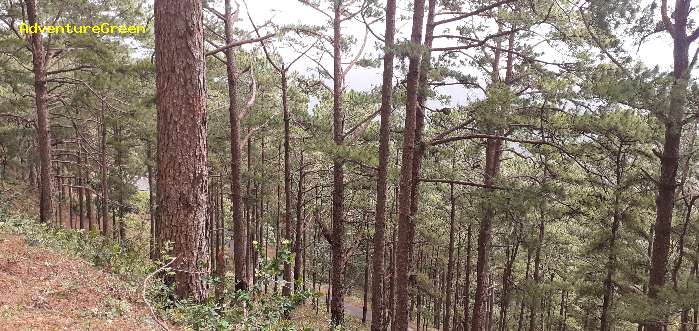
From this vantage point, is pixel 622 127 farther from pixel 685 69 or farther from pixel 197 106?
pixel 197 106

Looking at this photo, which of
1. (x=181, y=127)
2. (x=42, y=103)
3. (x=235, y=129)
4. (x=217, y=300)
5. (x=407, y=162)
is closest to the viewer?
(x=181, y=127)

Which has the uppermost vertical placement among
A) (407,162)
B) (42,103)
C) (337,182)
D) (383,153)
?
(42,103)

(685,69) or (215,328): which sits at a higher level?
(685,69)

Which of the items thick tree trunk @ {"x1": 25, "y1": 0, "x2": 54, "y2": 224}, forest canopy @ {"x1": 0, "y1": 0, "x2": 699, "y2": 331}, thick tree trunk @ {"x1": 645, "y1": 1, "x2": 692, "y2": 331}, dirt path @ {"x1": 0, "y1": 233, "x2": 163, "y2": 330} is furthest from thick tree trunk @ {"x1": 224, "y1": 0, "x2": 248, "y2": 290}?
thick tree trunk @ {"x1": 645, "y1": 1, "x2": 692, "y2": 331}

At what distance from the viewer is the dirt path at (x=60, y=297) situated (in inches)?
182

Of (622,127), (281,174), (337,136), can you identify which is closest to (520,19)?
(622,127)

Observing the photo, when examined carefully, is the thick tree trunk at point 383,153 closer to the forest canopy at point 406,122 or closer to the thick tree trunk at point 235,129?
the forest canopy at point 406,122

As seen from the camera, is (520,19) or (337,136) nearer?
(520,19)

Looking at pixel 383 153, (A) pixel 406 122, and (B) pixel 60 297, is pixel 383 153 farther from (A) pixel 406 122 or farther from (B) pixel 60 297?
(B) pixel 60 297

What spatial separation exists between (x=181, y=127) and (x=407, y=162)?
16.2 feet

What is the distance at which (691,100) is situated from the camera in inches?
289

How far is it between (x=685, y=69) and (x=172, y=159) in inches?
324

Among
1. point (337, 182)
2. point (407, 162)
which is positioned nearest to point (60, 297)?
point (407, 162)

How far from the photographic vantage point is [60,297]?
222 inches
